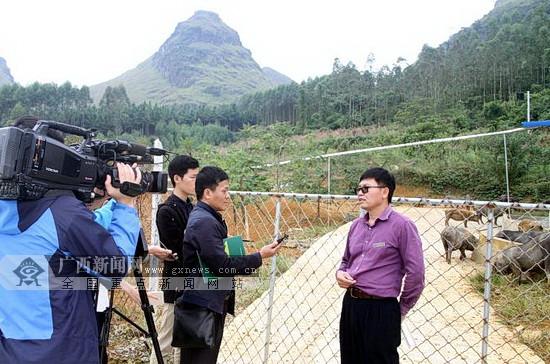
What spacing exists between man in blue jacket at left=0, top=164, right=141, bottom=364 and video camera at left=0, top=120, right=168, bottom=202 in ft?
0.17

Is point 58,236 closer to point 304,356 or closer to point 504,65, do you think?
point 304,356

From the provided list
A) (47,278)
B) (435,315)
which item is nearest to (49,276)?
(47,278)

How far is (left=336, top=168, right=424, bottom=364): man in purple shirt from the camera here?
6.03 ft

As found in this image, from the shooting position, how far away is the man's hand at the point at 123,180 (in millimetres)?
1482

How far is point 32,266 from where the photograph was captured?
1.36 meters

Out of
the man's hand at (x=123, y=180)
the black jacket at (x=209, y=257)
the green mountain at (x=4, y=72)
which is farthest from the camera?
the green mountain at (x=4, y=72)

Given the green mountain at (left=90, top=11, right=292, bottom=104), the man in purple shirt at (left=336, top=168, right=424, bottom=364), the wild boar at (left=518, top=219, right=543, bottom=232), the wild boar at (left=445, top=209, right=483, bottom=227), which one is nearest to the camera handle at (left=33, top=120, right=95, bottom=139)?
the man in purple shirt at (left=336, top=168, right=424, bottom=364)

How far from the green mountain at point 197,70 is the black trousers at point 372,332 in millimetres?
84512

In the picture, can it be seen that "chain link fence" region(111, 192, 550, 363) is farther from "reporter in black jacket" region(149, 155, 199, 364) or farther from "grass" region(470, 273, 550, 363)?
"reporter in black jacket" region(149, 155, 199, 364)

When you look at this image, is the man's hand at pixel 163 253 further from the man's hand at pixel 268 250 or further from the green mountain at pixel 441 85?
the green mountain at pixel 441 85

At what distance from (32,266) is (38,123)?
0.45m

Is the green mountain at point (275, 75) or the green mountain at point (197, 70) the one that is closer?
the green mountain at point (197, 70)

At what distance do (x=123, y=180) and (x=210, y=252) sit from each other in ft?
1.93

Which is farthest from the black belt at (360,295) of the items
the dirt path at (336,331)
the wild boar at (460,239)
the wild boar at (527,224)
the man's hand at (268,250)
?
the wild boar at (527,224)
